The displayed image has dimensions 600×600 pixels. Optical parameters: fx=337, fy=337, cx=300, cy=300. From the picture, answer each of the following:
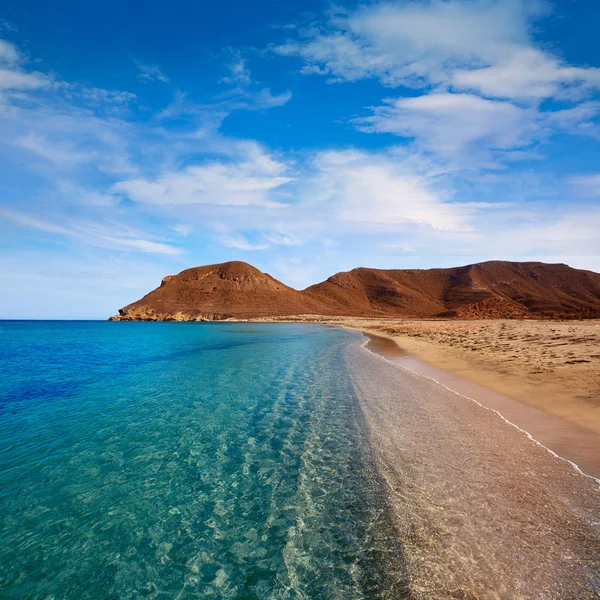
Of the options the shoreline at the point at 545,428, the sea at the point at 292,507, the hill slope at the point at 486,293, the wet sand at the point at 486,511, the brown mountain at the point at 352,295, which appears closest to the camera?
the wet sand at the point at 486,511

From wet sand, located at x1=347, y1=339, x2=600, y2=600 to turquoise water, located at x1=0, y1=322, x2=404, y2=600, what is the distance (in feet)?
1.58

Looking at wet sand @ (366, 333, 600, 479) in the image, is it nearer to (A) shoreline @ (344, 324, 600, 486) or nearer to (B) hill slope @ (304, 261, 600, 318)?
(A) shoreline @ (344, 324, 600, 486)

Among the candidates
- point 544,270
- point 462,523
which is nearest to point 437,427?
point 462,523

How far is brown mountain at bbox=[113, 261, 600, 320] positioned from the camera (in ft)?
474

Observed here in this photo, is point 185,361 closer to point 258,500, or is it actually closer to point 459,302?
Result: point 258,500

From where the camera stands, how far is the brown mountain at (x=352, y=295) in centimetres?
14450

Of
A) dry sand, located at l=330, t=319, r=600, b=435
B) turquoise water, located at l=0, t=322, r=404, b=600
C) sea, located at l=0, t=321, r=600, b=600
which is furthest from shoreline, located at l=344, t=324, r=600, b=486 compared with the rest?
turquoise water, located at l=0, t=322, r=404, b=600

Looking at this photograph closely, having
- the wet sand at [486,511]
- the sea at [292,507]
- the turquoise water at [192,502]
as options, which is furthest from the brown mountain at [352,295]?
the wet sand at [486,511]

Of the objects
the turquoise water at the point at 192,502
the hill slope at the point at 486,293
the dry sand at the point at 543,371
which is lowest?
the turquoise water at the point at 192,502

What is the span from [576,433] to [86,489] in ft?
37.3

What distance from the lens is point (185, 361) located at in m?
25.8

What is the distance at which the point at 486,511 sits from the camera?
18.1ft

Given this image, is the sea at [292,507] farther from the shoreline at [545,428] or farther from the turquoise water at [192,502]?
the shoreline at [545,428]

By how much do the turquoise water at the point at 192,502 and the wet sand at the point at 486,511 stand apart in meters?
0.48
